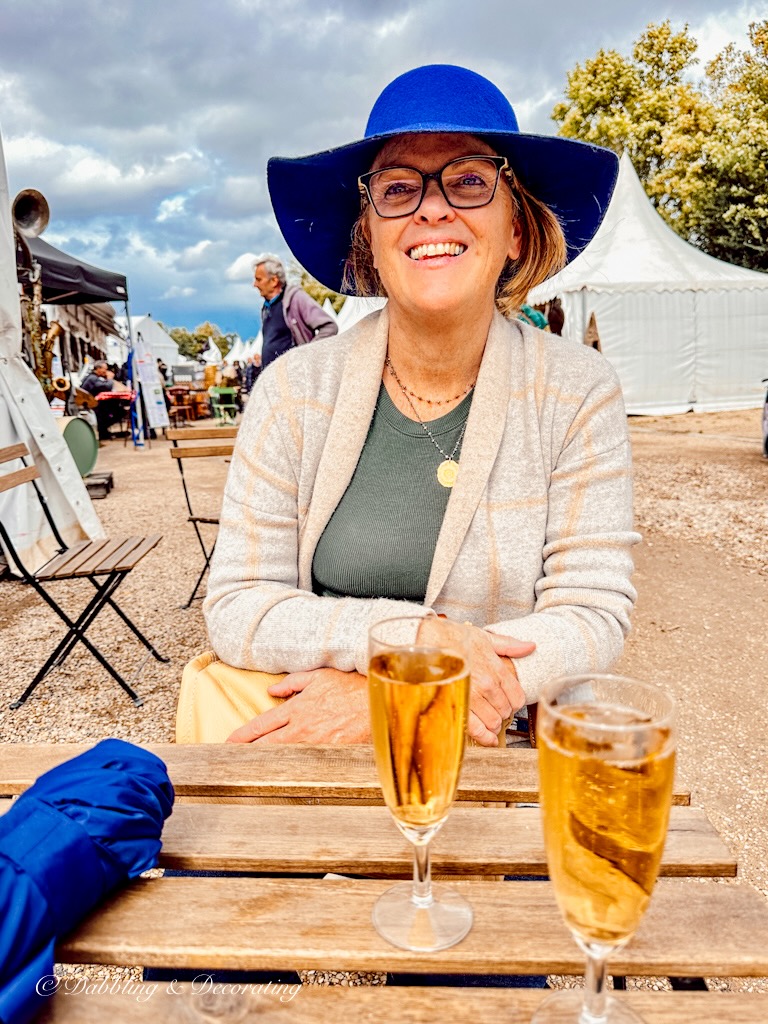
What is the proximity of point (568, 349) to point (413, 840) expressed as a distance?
1378 mm

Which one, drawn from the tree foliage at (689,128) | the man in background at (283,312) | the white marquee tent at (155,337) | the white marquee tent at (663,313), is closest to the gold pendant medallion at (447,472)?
the man in background at (283,312)

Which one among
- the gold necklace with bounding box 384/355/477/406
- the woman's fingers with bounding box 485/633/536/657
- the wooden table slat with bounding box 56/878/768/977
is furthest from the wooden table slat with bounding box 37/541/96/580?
the wooden table slat with bounding box 56/878/768/977

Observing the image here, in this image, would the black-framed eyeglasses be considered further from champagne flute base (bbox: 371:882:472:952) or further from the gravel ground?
the gravel ground

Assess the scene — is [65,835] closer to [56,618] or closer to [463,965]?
[463,965]

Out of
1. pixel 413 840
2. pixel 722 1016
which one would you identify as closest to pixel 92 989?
pixel 413 840

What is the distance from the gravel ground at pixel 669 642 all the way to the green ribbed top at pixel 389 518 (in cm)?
112

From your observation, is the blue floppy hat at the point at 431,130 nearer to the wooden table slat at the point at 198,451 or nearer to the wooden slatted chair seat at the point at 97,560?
the wooden slatted chair seat at the point at 97,560

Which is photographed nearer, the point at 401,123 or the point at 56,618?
the point at 401,123

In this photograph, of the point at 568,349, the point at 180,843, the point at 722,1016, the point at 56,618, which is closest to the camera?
Answer: the point at 722,1016

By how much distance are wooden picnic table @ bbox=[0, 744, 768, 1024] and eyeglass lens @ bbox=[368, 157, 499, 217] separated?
1310mm

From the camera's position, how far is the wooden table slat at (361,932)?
0.76 metres

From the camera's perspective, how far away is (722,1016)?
697 millimetres

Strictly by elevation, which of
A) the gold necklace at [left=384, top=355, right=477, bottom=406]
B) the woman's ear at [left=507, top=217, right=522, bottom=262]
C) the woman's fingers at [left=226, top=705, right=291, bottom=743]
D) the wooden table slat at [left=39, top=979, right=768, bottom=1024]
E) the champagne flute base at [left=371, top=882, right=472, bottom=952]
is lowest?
the woman's fingers at [left=226, top=705, right=291, bottom=743]

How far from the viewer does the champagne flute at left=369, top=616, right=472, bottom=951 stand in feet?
2.56
